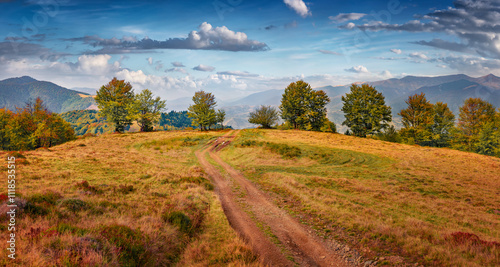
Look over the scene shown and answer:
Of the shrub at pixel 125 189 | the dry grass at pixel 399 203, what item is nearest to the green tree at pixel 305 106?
the dry grass at pixel 399 203

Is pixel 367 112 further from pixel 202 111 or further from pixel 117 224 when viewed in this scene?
pixel 117 224

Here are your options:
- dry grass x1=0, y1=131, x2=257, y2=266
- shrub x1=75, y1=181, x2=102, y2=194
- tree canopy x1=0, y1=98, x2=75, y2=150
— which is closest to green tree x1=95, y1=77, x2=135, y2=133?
tree canopy x1=0, y1=98, x2=75, y2=150

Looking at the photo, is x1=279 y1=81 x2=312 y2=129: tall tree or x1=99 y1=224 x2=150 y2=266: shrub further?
x1=279 y1=81 x2=312 y2=129: tall tree

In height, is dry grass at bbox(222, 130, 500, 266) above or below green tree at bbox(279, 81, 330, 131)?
below

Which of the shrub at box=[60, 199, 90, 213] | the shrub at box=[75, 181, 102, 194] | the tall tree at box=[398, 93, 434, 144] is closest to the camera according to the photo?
the shrub at box=[60, 199, 90, 213]

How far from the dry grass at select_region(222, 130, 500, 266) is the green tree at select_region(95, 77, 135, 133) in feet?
166

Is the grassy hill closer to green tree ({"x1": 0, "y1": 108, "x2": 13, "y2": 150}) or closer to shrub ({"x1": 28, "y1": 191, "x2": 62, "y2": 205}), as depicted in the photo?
shrub ({"x1": 28, "y1": 191, "x2": 62, "y2": 205})

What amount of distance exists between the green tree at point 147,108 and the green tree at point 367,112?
210ft

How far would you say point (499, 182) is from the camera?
25.0 m

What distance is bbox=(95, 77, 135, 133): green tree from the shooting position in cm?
6619

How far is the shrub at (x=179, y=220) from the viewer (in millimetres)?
10422

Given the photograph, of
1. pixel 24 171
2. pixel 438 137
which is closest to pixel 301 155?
pixel 24 171

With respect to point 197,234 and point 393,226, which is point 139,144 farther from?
point 393,226

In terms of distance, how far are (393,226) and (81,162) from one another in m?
30.7
